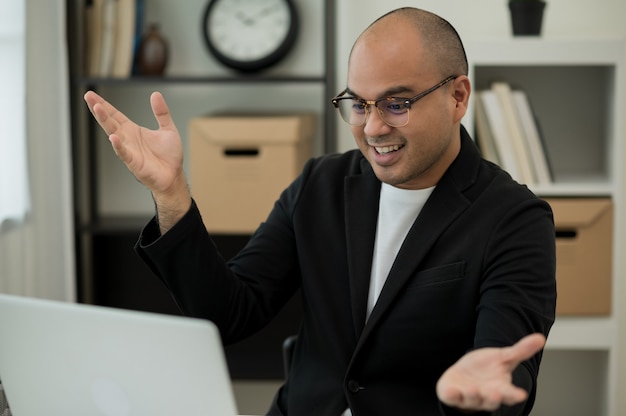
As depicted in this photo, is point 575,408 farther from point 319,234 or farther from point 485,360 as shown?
point 485,360

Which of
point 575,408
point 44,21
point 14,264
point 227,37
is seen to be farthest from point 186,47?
point 575,408

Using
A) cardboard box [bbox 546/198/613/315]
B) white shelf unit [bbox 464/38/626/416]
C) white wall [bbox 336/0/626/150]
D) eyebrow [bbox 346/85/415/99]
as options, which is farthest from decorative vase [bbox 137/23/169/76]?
eyebrow [bbox 346/85/415/99]

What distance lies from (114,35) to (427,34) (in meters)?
1.75

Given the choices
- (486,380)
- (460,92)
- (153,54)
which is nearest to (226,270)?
(460,92)

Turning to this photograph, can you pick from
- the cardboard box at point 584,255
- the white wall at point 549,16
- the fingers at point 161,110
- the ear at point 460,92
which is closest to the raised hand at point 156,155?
the fingers at point 161,110

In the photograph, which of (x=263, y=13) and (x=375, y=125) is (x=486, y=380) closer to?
(x=375, y=125)

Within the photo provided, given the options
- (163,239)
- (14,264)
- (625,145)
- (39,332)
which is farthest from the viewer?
(625,145)

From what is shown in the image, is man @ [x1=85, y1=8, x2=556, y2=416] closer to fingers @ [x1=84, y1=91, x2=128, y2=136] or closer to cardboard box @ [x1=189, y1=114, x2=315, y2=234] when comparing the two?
fingers @ [x1=84, y1=91, x2=128, y2=136]

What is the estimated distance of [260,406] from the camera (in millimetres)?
3605

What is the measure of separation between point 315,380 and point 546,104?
6.12 ft

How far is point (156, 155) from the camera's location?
5.55 ft

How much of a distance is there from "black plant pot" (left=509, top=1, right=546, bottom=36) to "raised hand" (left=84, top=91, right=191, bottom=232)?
1.67 m

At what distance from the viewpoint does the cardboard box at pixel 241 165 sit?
10.2 feet

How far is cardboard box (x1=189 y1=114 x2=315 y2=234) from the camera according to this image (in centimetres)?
311
